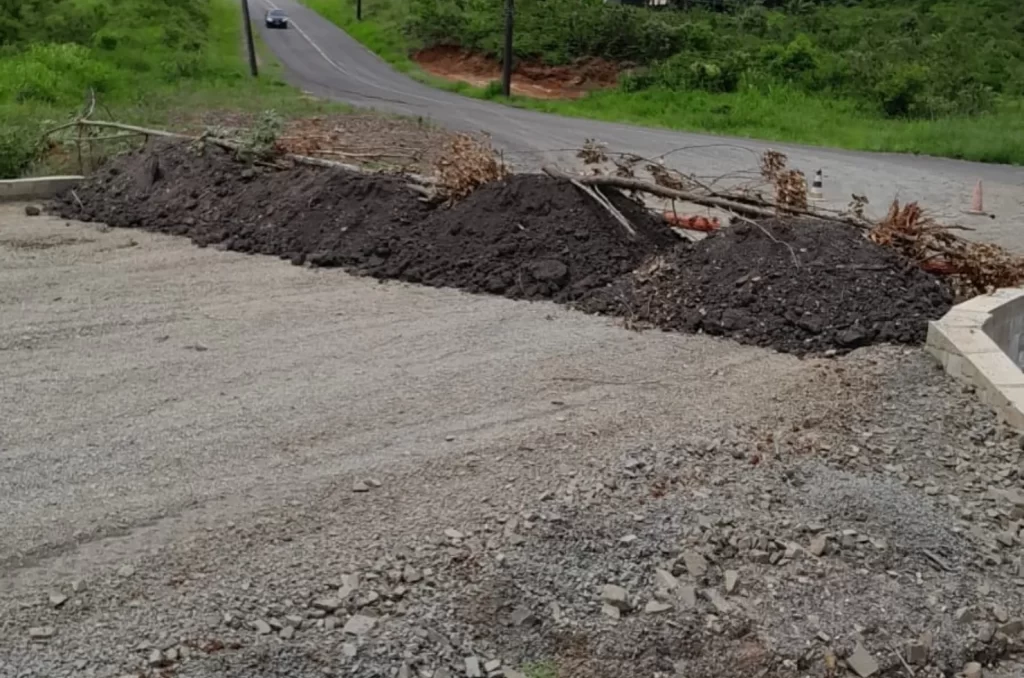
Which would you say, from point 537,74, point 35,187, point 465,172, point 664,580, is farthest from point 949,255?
point 537,74

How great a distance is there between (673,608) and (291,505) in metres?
1.79

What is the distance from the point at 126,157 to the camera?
12.5 metres

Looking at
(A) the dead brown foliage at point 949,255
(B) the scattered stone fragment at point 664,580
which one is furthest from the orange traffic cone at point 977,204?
(B) the scattered stone fragment at point 664,580

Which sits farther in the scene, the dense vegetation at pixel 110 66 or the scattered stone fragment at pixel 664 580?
the dense vegetation at pixel 110 66

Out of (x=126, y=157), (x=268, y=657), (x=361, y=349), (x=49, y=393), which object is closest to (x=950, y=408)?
(x=361, y=349)

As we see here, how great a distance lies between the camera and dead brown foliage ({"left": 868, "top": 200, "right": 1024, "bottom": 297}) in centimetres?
798

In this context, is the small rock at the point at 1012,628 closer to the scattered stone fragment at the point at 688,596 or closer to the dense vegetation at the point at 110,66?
the scattered stone fragment at the point at 688,596

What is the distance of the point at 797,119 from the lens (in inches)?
984

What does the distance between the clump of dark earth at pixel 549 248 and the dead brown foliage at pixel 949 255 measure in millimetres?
224

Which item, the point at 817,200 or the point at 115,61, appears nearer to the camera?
the point at 817,200

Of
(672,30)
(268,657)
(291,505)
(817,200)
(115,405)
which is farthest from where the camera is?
(672,30)

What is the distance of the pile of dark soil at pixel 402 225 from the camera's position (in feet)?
29.0

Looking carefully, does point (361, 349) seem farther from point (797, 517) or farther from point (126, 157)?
point (126, 157)

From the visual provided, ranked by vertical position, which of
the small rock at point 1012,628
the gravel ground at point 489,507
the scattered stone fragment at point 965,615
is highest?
the gravel ground at point 489,507
